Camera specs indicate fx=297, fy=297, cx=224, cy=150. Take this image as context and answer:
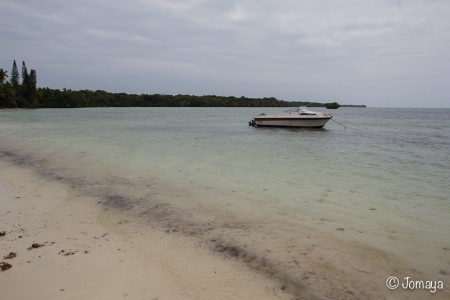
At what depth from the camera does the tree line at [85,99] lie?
254 feet

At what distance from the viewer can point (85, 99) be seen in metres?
113

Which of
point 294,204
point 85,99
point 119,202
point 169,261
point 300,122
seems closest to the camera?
point 169,261

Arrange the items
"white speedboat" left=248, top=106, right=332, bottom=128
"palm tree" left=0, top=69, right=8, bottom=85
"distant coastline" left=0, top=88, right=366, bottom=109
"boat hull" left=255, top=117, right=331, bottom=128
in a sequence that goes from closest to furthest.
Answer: "white speedboat" left=248, top=106, right=332, bottom=128 < "boat hull" left=255, top=117, right=331, bottom=128 < "palm tree" left=0, top=69, right=8, bottom=85 < "distant coastline" left=0, top=88, right=366, bottom=109

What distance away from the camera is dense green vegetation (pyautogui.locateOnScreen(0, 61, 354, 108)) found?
252 ft

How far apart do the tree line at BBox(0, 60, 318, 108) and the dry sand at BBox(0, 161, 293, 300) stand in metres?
34.5

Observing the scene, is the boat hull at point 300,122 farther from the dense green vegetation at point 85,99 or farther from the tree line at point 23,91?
the tree line at point 23,91

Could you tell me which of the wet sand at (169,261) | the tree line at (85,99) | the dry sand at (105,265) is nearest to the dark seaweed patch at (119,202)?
the wet sand at (169,261)

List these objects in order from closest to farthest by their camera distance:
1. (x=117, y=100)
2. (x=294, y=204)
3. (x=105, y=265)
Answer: (x=105, y=265) → (x=294, y=204) → (x=117, y=100)

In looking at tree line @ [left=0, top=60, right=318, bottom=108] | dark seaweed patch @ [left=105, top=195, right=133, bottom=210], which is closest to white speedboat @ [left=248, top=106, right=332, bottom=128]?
tree line @ [left=0, top=60, right=318, bottom=108]

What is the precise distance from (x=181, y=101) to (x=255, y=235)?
145m

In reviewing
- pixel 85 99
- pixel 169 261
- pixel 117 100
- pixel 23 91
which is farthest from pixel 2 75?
pixel 169 261

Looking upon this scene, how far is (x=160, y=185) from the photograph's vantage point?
7.53 m

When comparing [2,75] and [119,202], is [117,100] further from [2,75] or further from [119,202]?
[119,202]

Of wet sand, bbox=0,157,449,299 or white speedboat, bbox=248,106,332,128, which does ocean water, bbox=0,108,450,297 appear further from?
white speedboat, bbox=248,106,332,128
